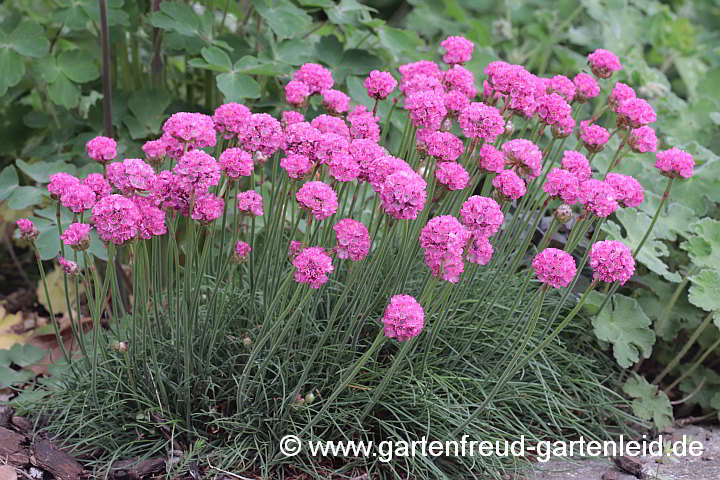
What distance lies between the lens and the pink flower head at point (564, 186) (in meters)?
1.73

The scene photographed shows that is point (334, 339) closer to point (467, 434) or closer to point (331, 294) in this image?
point (331, 294)

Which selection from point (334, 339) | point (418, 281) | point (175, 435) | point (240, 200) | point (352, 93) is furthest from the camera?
point (352, 93)

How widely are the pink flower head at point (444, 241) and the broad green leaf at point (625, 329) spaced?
865 millimetres

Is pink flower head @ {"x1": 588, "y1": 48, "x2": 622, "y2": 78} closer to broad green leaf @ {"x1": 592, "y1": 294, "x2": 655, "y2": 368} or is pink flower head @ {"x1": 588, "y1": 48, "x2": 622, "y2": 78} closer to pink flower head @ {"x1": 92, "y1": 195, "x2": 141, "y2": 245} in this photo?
broad green leaf @ {"x1": 592, "y1": 294, "x2": 655, "y2": 368}

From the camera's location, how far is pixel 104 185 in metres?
1.71

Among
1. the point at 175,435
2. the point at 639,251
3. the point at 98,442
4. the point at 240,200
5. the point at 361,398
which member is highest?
the point at 240,200

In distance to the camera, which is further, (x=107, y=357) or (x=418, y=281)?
(x=418, y=281)

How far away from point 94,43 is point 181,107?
460 millimetres

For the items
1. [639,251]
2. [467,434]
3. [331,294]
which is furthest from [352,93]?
[467,434]

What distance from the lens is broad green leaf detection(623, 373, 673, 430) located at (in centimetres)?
223

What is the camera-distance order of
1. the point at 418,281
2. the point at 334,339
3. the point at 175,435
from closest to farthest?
the point at 175,435 < the point at 334,339 < the point at 418,281

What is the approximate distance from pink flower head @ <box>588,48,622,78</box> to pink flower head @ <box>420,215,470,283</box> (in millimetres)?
890

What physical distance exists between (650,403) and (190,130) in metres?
1.50

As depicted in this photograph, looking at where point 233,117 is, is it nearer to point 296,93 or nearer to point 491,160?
point 296,93
